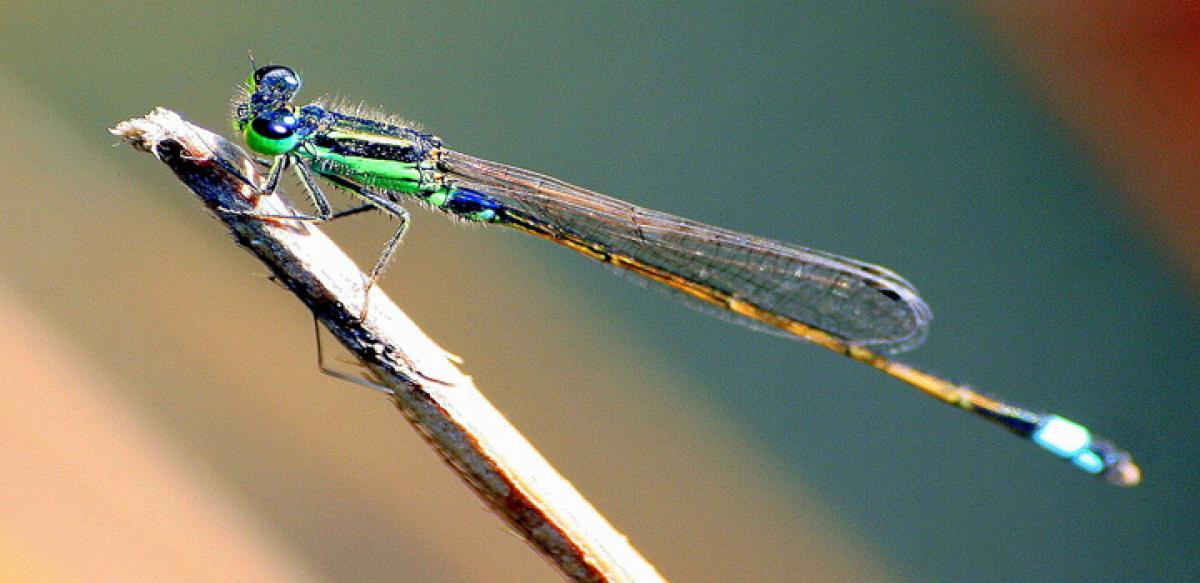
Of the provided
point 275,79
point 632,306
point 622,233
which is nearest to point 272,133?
point 275,79

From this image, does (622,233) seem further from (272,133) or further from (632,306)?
(632,306)

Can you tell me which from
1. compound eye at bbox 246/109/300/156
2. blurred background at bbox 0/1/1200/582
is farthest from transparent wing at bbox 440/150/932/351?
blurred background at bbox 0/1/1200/582

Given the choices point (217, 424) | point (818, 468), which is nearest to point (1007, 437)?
point (818, 468)

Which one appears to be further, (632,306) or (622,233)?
(632,306)

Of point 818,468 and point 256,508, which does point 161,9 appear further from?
point 818,468

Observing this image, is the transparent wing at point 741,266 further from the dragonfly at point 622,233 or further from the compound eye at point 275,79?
the compound eye at point 275,79

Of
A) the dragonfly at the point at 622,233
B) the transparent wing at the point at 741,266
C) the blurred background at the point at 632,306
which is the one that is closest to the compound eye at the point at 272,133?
the dragonfly at the point at 622,233
